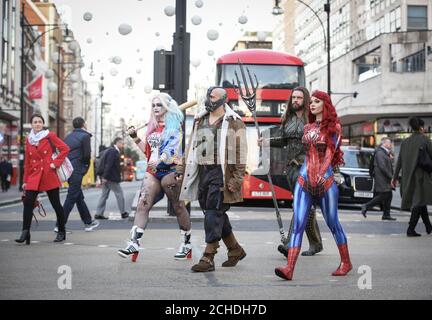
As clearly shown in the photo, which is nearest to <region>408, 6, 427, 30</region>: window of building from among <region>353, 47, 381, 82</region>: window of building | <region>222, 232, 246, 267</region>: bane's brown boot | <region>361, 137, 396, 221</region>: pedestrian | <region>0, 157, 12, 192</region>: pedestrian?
<region>353, 47, 381, 82</region>: window of building

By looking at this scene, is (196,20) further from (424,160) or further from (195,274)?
(195,274)

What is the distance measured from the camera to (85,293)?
5863 mm

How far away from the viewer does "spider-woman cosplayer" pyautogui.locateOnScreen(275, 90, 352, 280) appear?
22.7ft

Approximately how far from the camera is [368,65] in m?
51.2

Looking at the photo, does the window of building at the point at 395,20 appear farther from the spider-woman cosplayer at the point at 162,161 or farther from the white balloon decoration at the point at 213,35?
the spider-woman cosplayer at the point at 162,161

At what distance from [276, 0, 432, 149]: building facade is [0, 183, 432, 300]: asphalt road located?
3249cm

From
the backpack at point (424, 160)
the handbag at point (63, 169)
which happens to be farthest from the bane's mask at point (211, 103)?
the backpack at point (424, 160)

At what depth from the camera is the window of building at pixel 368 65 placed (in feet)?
161

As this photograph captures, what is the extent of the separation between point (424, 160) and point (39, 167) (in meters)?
5.78

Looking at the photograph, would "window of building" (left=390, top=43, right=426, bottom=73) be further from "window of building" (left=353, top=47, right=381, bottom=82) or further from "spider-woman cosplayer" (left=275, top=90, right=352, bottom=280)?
"spider-woman cosplayer" (left=275, top=90, right=352, bottom=280)

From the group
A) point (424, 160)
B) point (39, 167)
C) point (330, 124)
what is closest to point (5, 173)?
point (39, 167)

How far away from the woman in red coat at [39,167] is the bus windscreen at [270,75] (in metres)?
10.3

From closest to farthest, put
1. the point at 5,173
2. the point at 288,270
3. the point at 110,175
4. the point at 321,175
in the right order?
the point at 288,270, the point at 321,175, the point at 110,175, the point at 5,173
